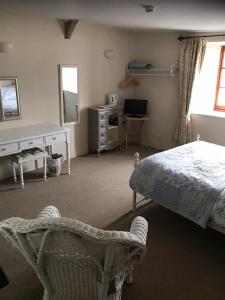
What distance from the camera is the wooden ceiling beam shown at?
3892 mm

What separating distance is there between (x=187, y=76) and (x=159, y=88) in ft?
2.33

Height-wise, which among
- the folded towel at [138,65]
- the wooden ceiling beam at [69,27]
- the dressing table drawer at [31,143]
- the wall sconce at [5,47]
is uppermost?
the wooden ceiling beam at [69,27]

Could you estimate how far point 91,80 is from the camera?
187 inches

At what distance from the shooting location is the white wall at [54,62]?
12.0 feet

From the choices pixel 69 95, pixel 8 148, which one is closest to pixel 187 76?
pixel 69 95

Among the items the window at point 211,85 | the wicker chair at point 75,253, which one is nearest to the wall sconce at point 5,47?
the wicker chair at point 75,253

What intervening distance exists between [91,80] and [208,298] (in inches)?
150

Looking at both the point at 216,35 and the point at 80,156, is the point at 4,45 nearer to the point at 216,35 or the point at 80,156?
the point at 80,156

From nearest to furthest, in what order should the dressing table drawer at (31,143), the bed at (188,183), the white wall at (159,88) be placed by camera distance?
the bed at (188,183)
the dressing table drawer at (31,143)
the white wall at (159,88)

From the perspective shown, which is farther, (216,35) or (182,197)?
(216,35)

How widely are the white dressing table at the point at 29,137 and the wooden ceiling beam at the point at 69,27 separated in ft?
4.70

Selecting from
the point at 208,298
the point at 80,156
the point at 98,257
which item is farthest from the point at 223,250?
the point at 80,156

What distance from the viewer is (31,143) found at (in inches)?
141

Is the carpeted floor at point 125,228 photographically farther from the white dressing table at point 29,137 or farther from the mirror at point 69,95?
the mirror at point 69,95
